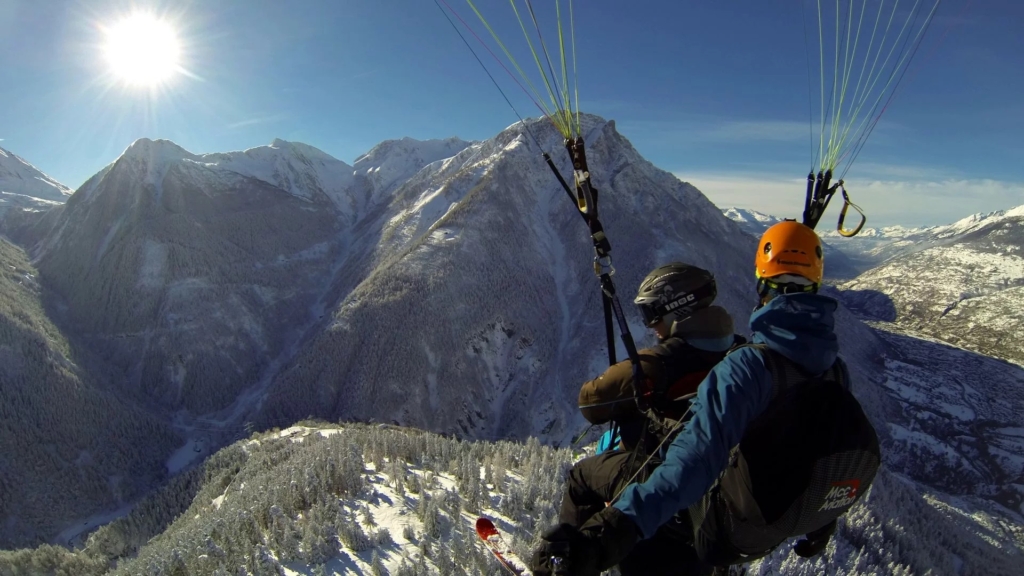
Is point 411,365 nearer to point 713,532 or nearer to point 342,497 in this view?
point 342,497

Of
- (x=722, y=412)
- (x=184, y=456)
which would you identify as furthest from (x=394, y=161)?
(x=722, y=412)

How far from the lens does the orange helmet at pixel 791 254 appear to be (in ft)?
17.1

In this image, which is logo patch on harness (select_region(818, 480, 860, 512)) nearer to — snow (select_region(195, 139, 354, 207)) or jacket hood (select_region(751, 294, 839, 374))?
jacket hood (select_region(751, 294, 839, 374))

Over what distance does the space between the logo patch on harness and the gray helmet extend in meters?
2.68

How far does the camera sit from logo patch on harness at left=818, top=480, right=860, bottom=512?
14.0 ft

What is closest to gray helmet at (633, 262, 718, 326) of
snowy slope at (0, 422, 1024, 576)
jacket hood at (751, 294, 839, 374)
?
jacket hood at (751, 294, 839, 374)

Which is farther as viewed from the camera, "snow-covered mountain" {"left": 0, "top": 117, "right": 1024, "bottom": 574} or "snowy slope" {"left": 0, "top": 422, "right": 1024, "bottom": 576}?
"snow-covered mountain" {"left": 0, "top": 117, "right": 1024, "bottom": 574}

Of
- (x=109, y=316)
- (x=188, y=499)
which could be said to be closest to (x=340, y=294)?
(x=109, y=316)

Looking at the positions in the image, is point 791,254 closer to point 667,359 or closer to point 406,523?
point 667,359

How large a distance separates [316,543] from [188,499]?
4446cm

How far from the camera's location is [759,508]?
422cm

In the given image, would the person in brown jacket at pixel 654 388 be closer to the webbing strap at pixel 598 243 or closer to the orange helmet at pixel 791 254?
the webbing strap at pixel 598 243

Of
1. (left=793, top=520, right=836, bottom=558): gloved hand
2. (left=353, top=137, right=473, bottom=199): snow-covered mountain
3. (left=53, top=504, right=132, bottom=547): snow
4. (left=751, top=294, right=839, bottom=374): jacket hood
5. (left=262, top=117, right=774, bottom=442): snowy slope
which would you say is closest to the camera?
(left=751, top=294, right=839, bottom=374): jacket hood

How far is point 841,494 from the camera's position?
14.4ft
